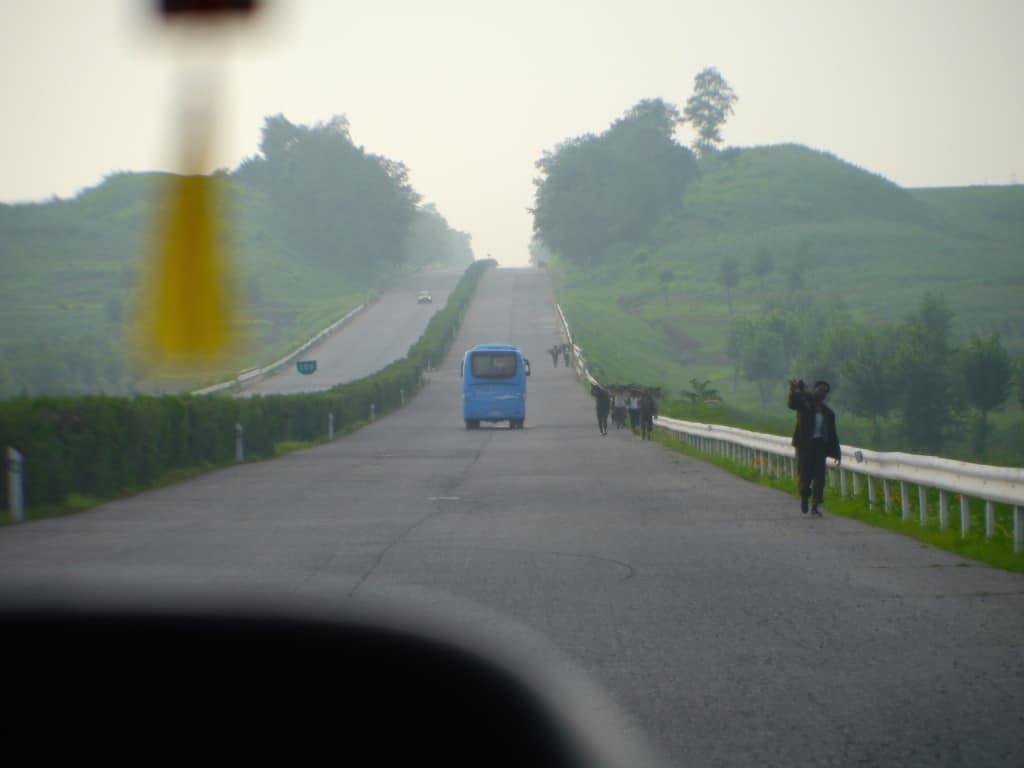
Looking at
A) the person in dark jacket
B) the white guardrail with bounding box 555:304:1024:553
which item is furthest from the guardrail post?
the white guardrail with bounding box 555:304:1024:553

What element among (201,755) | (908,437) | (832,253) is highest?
(832,253)

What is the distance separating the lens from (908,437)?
7212 cm

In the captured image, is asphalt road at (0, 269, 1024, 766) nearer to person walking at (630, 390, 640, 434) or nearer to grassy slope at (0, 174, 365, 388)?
person walking at (630, 390, 640, 434)

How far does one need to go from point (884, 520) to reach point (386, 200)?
135 metres

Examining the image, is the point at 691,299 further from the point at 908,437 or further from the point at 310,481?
the point at 310,481

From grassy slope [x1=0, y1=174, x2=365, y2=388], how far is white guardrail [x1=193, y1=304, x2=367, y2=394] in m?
2.12

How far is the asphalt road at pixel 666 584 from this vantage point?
560cm

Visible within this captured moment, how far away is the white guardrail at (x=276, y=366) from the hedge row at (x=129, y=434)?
68.2 feet

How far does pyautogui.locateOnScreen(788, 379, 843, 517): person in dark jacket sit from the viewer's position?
14922 millimetres

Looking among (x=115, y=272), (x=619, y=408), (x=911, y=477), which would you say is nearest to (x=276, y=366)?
(x=619, y=408)

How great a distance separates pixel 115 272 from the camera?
11750 centimetres

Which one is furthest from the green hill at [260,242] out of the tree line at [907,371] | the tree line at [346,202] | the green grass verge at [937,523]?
the green grass verge at [937,523]

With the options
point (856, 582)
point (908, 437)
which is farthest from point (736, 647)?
point (908, 437)

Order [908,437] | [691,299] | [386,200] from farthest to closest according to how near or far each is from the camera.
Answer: [386,200]
[691,299]
[908,437]
